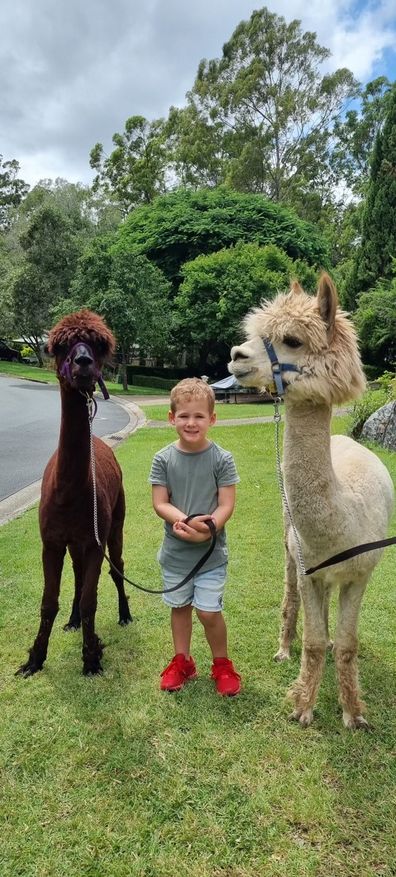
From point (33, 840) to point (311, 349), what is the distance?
7.60ft

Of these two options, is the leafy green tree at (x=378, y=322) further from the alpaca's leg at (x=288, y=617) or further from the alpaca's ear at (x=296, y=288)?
the alpaca's ear at (x=296, y=288)

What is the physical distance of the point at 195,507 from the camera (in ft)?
9.75

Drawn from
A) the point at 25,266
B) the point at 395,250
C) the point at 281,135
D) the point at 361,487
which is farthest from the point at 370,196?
the point at 361,487

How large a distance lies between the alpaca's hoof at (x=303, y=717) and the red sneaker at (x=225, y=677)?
0.35 meters

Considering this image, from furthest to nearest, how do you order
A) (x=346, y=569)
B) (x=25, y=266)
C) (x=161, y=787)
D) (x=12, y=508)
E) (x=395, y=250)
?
(x=25, y=266), (x=395, y=250), (x=12, y=508), (x=346, y=569), (x=161, y=787)

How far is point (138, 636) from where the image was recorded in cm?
382

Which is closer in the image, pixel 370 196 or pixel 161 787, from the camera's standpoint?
pixel 161 787

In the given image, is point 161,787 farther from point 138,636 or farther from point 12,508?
point 12,508

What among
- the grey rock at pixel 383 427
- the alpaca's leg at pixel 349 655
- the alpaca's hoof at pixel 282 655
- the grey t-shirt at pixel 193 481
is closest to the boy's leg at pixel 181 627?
the grey t-shirt at pixel 193 481

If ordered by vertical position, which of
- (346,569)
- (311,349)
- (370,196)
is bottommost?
(346,569)

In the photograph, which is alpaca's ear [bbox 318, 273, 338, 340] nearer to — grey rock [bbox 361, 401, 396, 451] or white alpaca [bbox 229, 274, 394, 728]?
white alpaca [bbox 229, 274, 394, 728]

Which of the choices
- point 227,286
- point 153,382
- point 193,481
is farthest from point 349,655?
point 153,382

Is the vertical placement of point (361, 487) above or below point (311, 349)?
below

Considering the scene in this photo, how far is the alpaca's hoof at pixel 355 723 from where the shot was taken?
2.77 m
